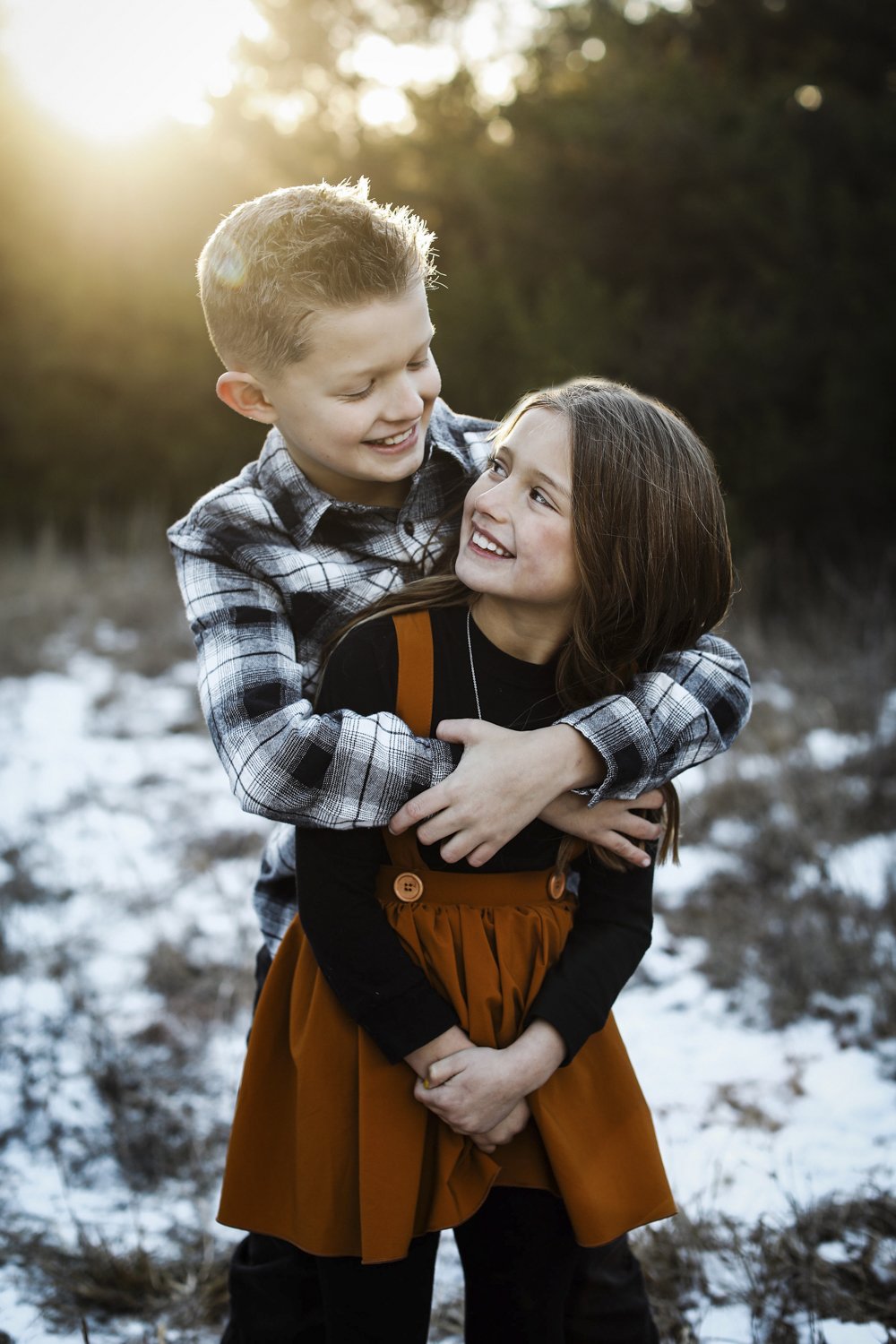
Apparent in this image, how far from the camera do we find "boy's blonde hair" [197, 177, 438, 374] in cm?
136

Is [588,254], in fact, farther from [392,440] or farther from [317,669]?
[317,669]

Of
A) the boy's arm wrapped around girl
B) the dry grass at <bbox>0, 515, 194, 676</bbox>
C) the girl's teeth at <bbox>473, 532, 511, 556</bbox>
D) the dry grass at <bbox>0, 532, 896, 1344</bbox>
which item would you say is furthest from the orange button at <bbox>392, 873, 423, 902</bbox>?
the dry grass at <bbox>0, 515, 194, 676</bbox>

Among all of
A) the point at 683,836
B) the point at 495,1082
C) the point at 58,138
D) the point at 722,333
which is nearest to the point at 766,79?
the point at 722,333

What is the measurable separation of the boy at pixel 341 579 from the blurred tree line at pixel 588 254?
524 cm

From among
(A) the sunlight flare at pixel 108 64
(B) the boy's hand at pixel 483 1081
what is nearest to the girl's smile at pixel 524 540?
(B) the boy's hand at pixel 483 1081

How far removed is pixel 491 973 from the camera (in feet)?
4.43

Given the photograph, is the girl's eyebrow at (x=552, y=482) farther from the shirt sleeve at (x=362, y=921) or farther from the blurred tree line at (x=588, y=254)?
the blurred tree line at (x=588, y=254)

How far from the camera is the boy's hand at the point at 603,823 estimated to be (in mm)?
1387

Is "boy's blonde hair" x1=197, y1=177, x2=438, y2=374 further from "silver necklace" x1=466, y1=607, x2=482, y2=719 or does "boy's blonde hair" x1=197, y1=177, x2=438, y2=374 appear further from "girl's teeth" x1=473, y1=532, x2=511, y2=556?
"silver necklace" x1=466, y1=607, x2=482, y2=719

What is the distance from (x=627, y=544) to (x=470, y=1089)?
0.72 meters

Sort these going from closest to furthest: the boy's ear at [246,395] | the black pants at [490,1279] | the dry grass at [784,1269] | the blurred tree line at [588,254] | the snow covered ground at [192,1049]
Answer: the black pants at [490,1279] < the boy's ear at [246,395] < the dry grass at [784,1269] < the snow covered ground at [192,1049] < the blurred tree line at [588,254]

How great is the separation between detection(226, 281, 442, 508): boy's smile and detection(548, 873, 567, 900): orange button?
0.60 m

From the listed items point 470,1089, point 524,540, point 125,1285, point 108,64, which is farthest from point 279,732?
point 108,64

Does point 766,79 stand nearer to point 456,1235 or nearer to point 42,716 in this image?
point 42,716
